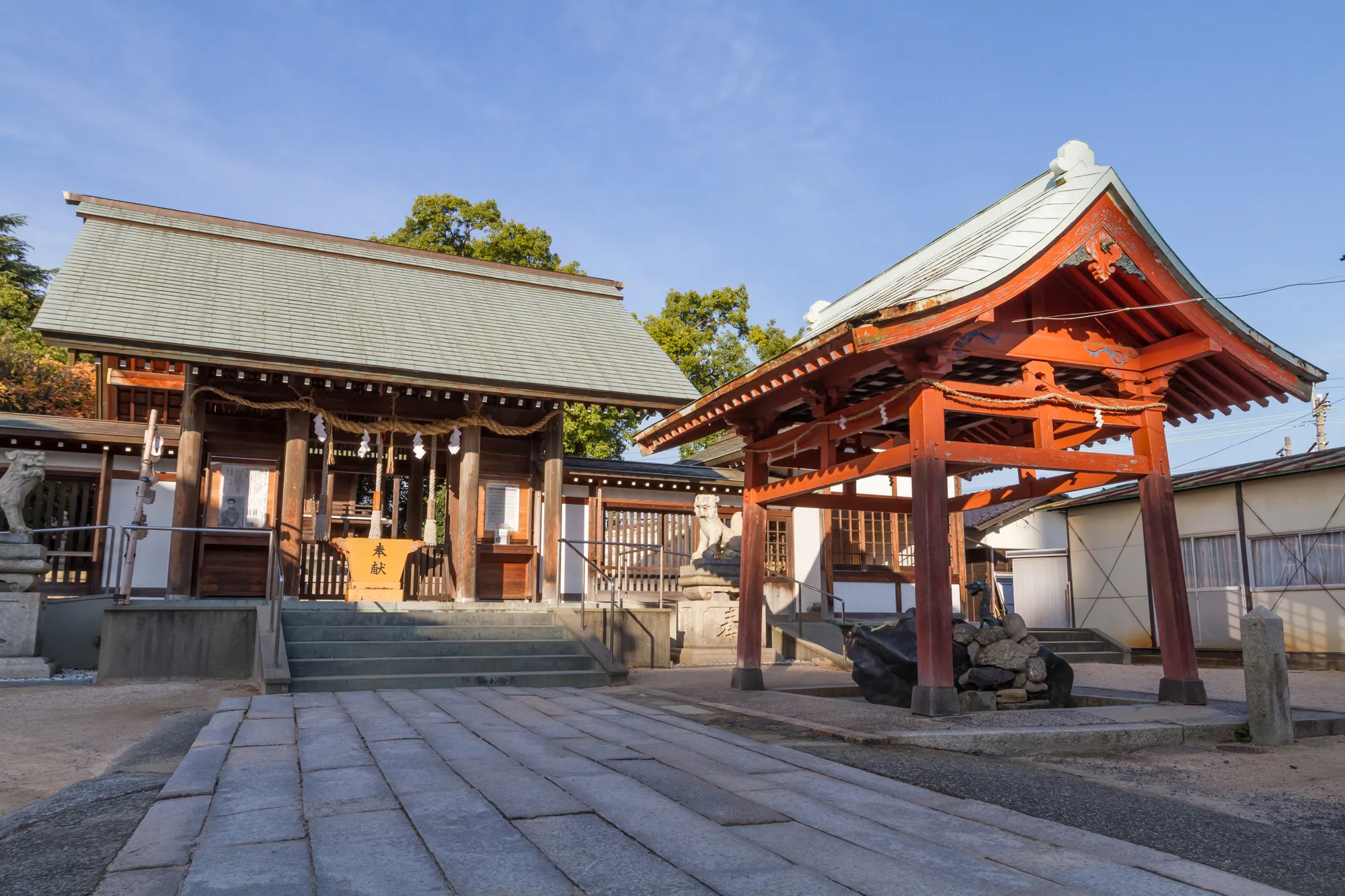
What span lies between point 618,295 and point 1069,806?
55.7ft

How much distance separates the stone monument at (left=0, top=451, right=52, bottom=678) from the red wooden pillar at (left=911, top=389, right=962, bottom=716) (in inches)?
403

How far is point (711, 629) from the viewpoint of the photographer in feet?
45.1

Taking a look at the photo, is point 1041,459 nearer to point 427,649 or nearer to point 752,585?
point 752,585

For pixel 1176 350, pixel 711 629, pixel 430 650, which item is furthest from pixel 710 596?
pixel 1176 350

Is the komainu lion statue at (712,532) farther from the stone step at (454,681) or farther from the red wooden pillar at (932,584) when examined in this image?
the red wooden pillar at (932,584)

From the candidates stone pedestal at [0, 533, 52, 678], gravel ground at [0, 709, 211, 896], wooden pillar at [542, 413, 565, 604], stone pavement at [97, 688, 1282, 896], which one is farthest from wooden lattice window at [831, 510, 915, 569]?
gravel ground at [0, 709, 211, 896]

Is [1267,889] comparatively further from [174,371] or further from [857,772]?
[174,371]

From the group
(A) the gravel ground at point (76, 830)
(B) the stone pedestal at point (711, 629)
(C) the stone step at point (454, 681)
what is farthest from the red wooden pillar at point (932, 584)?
(B) the stone pedestal at point (711, 629)

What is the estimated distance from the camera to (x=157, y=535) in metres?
14.4

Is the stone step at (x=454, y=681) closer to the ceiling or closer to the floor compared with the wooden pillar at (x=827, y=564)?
closer to the floor

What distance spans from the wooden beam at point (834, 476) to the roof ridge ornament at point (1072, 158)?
3.00m

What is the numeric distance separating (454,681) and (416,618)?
6.48 feet

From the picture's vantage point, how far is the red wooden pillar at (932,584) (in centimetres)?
698

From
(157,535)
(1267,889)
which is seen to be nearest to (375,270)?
(157,535)
